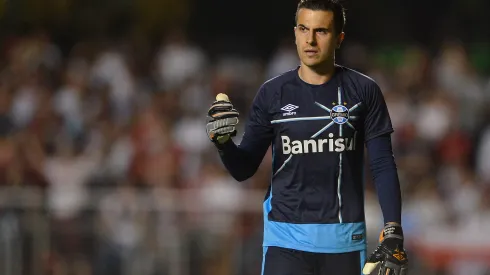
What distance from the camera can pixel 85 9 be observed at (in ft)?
53.6

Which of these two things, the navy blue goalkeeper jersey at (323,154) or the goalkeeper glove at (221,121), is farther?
the navy blue goalkeeper jersey at (323,154)

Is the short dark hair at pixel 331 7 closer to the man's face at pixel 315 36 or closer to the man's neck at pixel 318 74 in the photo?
the man's face at pixel 315 36

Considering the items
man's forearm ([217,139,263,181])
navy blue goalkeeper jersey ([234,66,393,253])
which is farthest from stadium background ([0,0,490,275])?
navy blue goalkeeper jersey ([234,66,393,253])

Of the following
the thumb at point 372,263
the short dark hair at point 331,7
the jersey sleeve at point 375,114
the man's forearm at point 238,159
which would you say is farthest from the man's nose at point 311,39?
the thumb at point 372,263

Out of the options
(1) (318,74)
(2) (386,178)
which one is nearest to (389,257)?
(2) (386,178)

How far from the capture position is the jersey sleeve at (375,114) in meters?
5.74

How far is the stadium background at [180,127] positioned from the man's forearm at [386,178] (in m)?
5.32

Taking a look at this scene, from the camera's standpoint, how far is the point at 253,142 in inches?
232

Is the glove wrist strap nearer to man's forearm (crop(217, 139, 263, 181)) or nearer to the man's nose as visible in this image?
man's forearm (crop(217, 139, 263, 181))

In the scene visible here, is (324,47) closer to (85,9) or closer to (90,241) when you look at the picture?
(90,241)

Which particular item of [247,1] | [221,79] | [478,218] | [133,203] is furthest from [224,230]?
[247,1]

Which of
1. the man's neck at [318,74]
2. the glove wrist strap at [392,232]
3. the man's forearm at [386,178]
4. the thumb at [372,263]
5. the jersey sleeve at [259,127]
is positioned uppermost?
the man's neck at [318,74]

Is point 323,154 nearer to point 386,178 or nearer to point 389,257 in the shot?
point 386,178

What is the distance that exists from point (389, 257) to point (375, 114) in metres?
0.75
